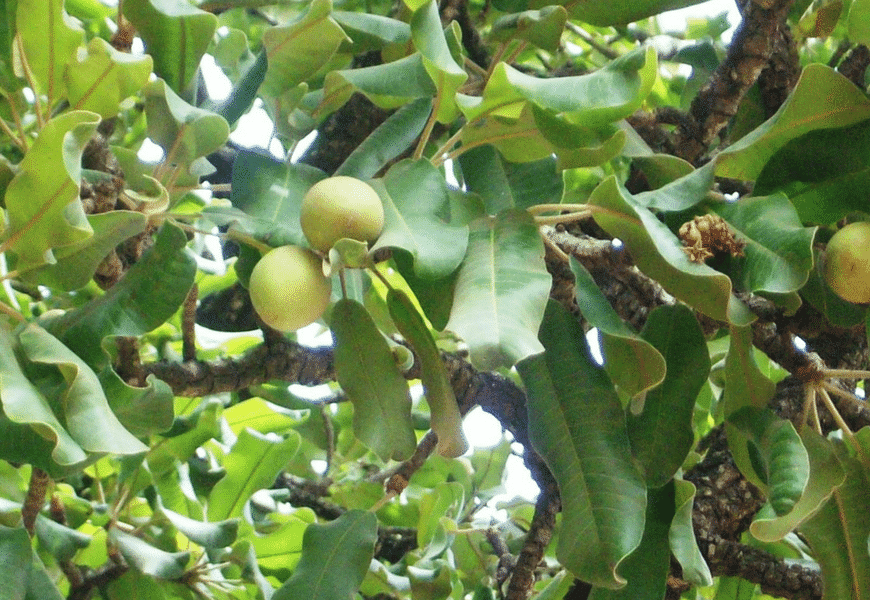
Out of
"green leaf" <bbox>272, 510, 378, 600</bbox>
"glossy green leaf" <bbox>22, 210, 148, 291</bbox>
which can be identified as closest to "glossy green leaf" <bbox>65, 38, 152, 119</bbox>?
"glossy green leaf" <bbox>22, 210, 148, 291</bbox>

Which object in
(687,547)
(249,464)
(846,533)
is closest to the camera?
(687,547)

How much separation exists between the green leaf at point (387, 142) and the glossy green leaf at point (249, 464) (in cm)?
53

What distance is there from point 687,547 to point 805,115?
0.38m

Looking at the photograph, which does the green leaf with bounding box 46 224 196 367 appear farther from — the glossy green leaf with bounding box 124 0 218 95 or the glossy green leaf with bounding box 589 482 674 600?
the glossy green leaf with bounding box 589 482 674 600

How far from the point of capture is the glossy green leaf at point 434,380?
2.85 ft

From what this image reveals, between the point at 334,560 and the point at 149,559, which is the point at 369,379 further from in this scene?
the point at 149,559

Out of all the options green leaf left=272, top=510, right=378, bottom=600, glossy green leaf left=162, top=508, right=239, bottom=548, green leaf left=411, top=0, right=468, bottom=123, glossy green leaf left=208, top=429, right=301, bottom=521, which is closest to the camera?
green leaf left=411, top=0, right=468, bottom=123

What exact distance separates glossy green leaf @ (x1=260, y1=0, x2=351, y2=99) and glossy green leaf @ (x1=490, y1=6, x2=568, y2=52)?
18 cm

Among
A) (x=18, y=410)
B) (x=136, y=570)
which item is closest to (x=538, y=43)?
(x=18, y=410)

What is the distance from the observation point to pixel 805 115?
2.67ft

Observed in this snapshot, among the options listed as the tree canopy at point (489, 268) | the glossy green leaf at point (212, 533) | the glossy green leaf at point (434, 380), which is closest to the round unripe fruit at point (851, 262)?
the tree canopy at point (489, 268)

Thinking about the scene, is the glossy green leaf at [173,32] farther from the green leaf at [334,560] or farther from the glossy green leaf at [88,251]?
the green leaf at [334,560]

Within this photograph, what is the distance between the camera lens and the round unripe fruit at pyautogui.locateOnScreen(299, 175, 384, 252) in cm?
74

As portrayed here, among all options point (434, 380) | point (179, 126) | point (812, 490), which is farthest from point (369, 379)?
point (812, 490)
